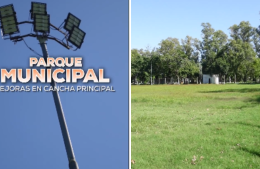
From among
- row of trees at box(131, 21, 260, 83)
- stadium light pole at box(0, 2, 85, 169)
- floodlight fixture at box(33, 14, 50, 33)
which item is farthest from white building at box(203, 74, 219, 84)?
floodlight fixture at box(33, 14, 50, 33)

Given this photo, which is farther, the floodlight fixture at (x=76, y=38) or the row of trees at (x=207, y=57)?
A: the row of trees at (x=207, y=57)

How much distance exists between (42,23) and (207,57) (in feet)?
6.33

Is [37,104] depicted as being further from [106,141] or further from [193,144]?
[193,144]

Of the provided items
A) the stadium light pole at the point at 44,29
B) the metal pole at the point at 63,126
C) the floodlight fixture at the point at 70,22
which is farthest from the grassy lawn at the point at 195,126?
the floodlight fixture at the point at 70,22

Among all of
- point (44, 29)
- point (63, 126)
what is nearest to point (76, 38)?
point (44, 29)

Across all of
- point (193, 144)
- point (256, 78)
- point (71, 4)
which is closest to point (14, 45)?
point (71, 4)

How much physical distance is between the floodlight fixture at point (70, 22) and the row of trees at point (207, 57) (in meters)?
0.80

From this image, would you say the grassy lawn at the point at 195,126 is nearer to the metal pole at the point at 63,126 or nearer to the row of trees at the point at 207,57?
the row of trees at the point at 207,57

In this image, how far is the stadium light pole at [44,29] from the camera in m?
3.18

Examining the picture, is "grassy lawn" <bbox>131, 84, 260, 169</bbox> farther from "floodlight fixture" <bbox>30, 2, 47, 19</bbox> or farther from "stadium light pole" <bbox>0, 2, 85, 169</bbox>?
"floodlight fixture" <bbox>30, 2, 47, 19</bbox>

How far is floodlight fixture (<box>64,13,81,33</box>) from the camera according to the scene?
3.22 metres

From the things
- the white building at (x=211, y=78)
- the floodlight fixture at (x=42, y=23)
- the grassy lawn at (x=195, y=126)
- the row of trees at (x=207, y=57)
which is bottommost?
the grassy lawn at (x=195, y=126)

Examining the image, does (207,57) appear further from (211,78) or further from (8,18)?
(8,18)

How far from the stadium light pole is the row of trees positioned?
79 centimetres
